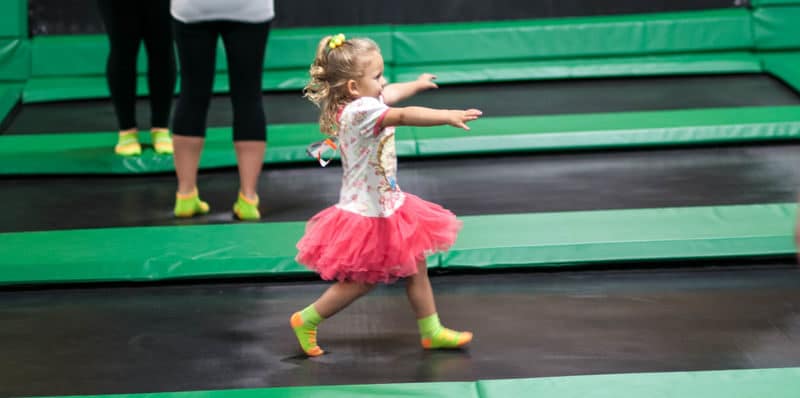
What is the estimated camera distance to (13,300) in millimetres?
2771

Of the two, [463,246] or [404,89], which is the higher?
[404,89]

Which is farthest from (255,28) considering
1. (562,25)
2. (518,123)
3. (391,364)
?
(562,25)

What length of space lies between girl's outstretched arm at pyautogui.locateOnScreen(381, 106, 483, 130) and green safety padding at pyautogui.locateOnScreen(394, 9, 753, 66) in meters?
3.34

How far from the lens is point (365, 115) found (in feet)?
7.29

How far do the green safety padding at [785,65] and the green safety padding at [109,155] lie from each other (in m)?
2.09

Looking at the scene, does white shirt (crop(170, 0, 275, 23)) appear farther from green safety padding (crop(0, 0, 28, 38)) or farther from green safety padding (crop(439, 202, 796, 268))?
green safety padding (crop(0, 0, 28, 38))

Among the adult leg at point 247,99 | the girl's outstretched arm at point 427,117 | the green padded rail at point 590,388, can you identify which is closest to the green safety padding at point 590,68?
the adult leg at point 247,99

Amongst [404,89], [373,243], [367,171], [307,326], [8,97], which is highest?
[404,89]

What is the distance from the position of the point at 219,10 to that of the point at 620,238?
54.5 inches

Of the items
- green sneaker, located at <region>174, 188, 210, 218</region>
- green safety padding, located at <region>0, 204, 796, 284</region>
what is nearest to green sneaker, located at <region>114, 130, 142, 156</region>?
green sneaker, located at <region>174, 188, 210, 218</region>

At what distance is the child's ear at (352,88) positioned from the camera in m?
2.24

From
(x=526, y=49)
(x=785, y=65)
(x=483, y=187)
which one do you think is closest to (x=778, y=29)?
(x=785, y=65)

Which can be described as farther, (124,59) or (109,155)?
(109,155)

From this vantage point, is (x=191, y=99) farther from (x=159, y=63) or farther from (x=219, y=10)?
(x=159, y=63)
